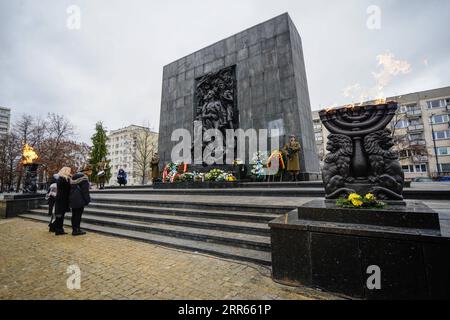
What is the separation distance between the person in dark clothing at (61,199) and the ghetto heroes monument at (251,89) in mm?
9471

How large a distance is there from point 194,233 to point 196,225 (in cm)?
55

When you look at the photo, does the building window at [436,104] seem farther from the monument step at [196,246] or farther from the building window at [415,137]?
→ the monument step at [196,246]

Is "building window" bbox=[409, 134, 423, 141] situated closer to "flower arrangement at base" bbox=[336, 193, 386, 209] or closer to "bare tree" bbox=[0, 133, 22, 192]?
"flower arrangement at base" bbox=[336, 193, 386, 209]

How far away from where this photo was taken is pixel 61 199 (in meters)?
6.46

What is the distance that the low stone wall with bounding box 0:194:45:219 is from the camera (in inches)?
380

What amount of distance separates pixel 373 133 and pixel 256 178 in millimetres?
8409

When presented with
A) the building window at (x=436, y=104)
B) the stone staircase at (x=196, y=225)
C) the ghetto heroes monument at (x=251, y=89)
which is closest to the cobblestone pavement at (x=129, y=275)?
the stone staircase at (x=196, y=225)

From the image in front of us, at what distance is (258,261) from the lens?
3.83m

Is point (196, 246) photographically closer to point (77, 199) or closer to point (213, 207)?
point (213, 207)

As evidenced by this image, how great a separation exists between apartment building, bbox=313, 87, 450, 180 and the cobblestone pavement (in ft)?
151

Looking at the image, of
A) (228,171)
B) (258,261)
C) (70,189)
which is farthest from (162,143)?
(258,261)

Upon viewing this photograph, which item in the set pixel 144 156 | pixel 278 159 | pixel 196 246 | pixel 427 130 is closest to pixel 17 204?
pixel 196 246

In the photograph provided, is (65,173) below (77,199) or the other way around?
the other way around
